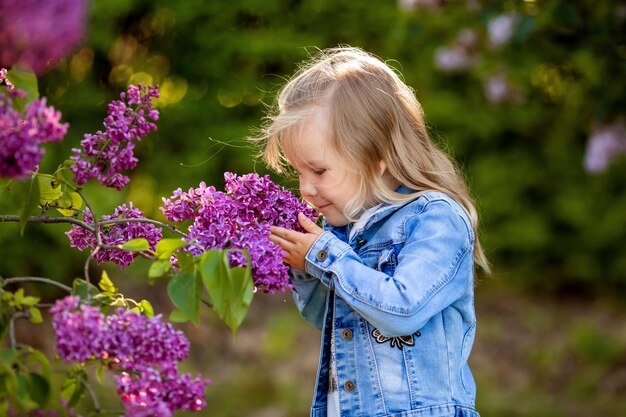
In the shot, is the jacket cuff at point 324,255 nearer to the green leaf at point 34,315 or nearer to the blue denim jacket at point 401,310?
the blue denim jacket at point 401,310

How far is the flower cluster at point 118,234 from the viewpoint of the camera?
187cm

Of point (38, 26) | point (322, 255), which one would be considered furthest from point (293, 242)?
point (38, 26)

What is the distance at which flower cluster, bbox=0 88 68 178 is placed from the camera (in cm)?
137

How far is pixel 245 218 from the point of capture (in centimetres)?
187

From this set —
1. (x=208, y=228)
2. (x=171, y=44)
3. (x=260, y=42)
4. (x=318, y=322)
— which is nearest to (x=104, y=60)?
(x=171, y=44)

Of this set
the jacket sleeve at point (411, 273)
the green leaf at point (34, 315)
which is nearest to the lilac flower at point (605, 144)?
the jacket sleeve at point (411, 273)

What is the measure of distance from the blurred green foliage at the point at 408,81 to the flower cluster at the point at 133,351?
3.63 meters

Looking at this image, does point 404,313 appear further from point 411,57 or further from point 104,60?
point 411,57

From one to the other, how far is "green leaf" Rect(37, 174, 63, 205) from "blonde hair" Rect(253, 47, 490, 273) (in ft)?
1.64

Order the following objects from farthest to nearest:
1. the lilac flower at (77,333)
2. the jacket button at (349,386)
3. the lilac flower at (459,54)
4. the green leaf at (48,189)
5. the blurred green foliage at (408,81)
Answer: the lilac flower at (459,54) < the blurred green foliage at (408,81) < the jacket button at (349,386) < the green leaf at (48,189) < the lilac flower at (77,333)

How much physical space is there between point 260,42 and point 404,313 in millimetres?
4387

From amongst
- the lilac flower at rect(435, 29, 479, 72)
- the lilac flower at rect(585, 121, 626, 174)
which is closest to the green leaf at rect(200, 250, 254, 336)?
the lilac flower at rect(585, 121, 626, 174)

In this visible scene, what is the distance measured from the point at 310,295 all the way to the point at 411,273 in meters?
0.39

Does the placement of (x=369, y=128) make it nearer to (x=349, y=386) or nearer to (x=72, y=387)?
(x=349, y=386)
